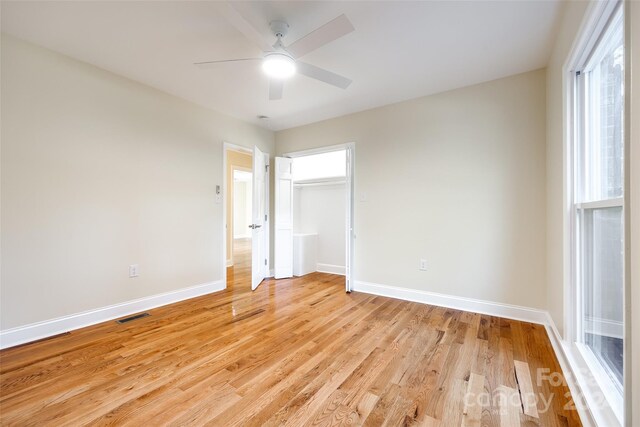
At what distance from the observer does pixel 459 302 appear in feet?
9.75

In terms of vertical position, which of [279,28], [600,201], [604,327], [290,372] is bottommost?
[290,372]

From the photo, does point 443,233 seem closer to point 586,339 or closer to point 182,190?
point 586,339

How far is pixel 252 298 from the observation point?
3.38 m

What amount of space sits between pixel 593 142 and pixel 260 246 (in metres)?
3.70

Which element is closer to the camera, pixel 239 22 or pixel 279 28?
pixel 239 22

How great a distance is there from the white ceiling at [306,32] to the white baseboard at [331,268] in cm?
292

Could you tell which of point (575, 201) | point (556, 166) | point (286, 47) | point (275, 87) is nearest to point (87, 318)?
point (275, 87)

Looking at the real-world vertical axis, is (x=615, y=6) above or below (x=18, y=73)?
below

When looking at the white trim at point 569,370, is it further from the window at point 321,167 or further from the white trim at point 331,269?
the window at point 321,167

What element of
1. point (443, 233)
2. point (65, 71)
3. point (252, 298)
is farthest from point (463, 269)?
point (65, 71)

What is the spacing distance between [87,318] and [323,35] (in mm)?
3285

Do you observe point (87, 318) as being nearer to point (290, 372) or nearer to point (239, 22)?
point (290, 372)

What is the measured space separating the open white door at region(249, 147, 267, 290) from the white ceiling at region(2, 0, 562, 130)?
1.13m

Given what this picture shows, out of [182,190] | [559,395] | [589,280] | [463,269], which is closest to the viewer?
[559,395]
